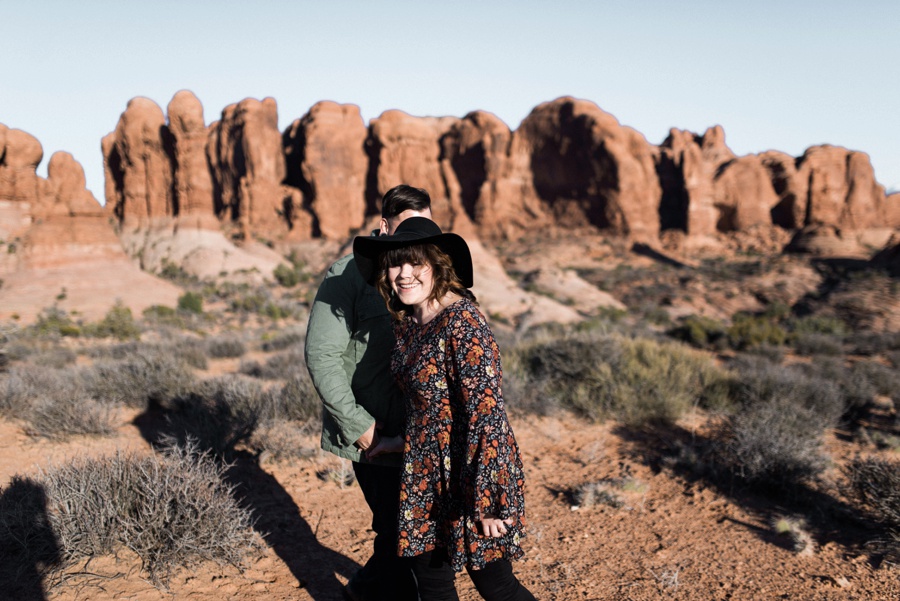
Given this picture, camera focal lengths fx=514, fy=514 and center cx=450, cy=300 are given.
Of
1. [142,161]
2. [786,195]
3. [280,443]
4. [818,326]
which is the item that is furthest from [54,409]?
[786,195]

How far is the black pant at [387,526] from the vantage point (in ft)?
6.46

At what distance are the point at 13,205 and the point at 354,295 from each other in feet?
97.5

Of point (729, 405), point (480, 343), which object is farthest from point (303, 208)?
point (480, 343)

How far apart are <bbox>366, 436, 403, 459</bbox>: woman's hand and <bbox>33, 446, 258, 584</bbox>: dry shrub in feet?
4.68

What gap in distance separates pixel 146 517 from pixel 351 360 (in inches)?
64.5

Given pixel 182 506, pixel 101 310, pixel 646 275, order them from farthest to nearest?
pixel 646 275 → pixel 101 310 → pixel 182 506

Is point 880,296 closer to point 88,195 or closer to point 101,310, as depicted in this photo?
point 101,310

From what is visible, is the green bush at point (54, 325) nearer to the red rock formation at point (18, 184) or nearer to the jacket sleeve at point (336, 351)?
the red rock formation at point (18, 184)

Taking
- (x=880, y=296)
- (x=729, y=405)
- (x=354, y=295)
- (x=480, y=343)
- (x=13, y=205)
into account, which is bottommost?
(x=880, y=296)

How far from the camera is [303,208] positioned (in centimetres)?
4294

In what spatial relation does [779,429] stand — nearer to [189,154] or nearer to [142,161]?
[189,154]

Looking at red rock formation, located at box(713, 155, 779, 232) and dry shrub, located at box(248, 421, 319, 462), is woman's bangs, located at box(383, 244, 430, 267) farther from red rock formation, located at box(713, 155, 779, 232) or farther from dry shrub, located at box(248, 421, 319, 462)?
red rock formation, located at box(713, 155, 779, 232)

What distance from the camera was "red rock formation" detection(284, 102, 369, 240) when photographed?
42.3 m

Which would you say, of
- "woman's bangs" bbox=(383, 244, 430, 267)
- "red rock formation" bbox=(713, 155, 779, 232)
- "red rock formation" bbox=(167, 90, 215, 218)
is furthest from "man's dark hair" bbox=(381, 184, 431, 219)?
"red rock formation" bbox=(713, 155, 779, 232)
